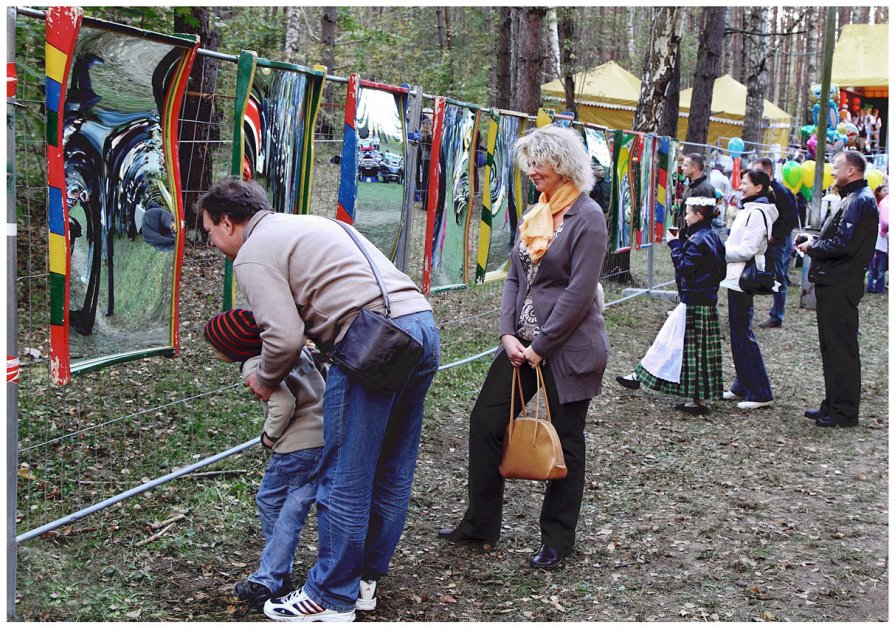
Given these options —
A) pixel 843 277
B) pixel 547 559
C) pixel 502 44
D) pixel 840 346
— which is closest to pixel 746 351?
pixel 840 346

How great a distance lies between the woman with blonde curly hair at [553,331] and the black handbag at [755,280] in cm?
352

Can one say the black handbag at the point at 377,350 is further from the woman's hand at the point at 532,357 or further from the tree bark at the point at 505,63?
the tree bark at the point at 505,63

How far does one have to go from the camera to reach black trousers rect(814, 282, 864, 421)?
709 cm

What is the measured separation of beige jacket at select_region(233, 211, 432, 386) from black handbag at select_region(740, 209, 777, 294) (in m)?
4.73

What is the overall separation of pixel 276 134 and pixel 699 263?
3833 millimetres

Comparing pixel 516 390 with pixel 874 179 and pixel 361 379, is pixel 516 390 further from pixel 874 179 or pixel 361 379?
pixel 874 179

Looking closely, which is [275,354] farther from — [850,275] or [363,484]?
[850,275]

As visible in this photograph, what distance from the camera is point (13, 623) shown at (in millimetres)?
3443

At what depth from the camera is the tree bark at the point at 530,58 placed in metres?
11.9

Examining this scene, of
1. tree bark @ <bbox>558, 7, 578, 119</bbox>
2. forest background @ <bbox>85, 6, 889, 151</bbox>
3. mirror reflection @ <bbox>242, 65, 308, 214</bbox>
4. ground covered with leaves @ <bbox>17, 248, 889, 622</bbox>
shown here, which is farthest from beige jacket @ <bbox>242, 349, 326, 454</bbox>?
tree bark @ <bbox>558, 7, 578, 119</bbox>

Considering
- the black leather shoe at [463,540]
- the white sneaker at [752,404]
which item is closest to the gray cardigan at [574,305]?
the black leather shoe at [463,540]

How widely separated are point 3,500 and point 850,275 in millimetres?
5950

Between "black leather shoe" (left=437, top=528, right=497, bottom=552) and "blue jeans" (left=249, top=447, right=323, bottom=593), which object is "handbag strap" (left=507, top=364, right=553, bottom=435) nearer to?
"black leather shoe" (left=437, top=528, right=497, bottom=552)

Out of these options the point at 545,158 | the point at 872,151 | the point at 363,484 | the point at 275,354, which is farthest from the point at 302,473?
the point at 872,151
